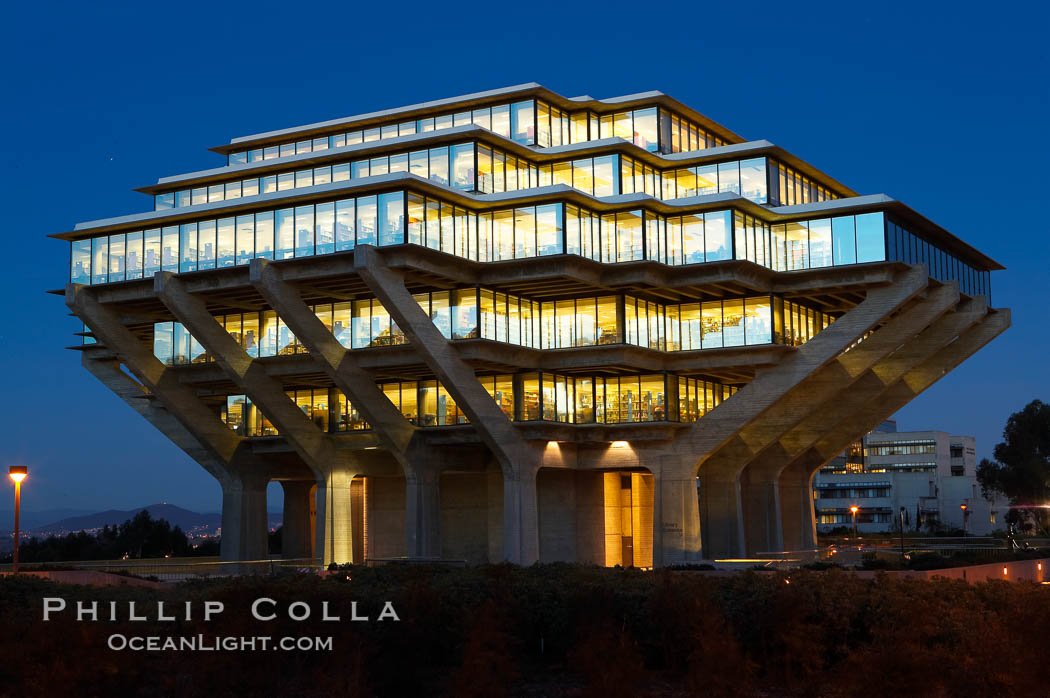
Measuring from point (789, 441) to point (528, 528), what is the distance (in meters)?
20.2

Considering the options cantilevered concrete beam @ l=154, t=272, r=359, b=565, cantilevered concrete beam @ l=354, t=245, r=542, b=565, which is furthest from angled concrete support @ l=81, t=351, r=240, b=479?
cantilevered concrete beam @ l=354, t=245, r=542, b=565

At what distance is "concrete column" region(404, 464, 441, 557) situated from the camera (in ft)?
203

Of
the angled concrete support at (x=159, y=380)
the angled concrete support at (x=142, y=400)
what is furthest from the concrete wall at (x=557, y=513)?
the angled concrete support at (x=142, y=400)

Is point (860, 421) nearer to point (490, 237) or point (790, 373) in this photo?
point (790, 373)

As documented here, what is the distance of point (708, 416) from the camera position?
61906 millimetres

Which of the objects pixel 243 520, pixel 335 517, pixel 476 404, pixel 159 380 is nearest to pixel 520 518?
pixel 476 404

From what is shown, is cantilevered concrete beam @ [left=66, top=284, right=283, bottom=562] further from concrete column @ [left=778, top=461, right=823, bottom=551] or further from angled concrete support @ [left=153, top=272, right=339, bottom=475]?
concrete column @ [left=778, top=461, right=823, bottom=551]

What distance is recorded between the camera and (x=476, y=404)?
57.0m

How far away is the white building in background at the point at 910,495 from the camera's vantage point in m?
141

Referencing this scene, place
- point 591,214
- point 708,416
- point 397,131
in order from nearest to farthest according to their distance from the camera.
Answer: point 591,214 → point 708,416 → point 397,131

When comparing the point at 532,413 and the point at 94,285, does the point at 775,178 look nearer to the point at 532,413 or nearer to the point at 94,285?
the point at 532,413

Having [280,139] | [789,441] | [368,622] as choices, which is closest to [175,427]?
[280,139]

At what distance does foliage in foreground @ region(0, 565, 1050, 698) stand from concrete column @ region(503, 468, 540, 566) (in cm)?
2899

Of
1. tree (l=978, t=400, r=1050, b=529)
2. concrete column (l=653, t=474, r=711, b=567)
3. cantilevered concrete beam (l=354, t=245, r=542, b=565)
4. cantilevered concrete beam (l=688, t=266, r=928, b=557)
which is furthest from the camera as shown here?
tree (l=978, t=400, r=1050, b=529)
